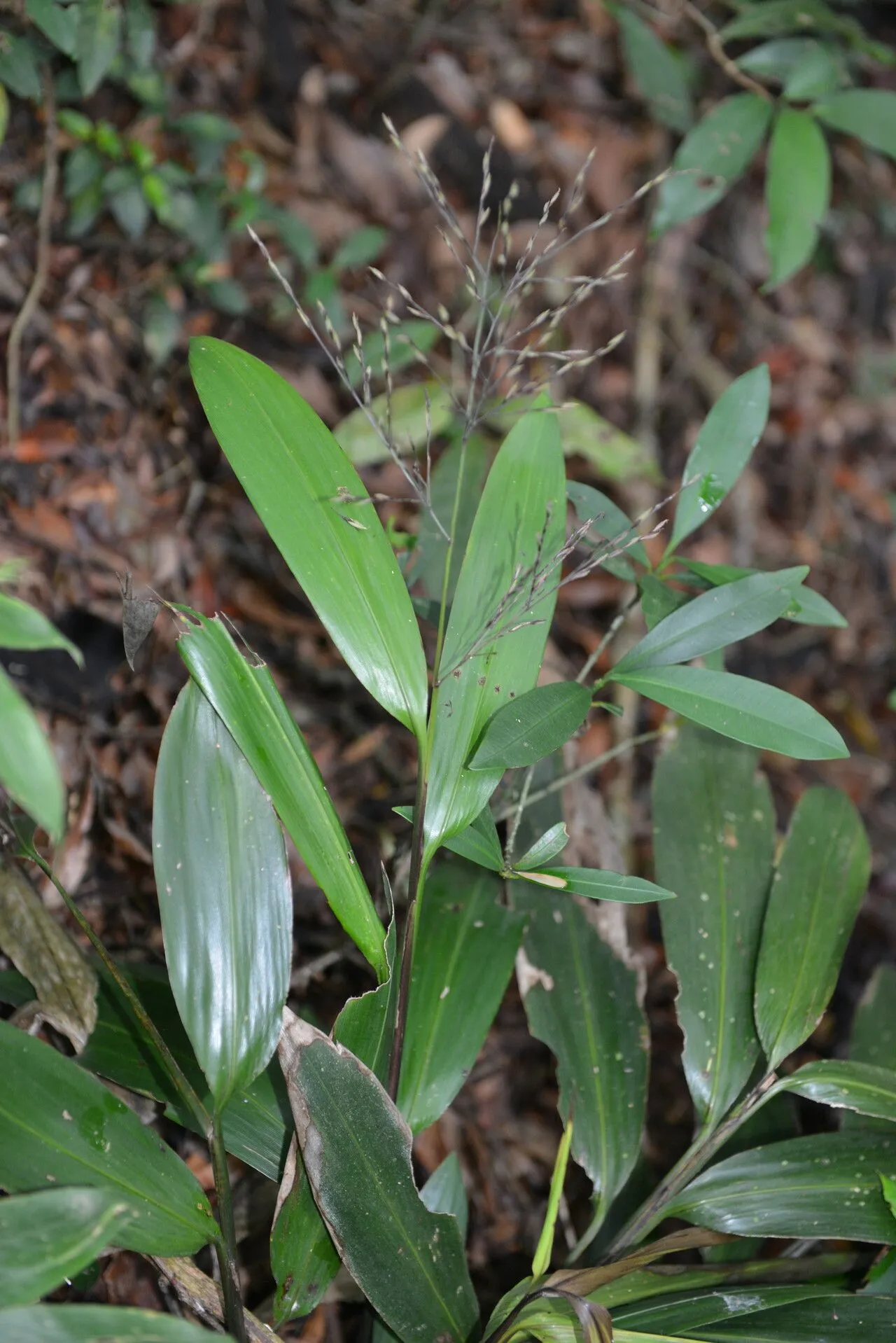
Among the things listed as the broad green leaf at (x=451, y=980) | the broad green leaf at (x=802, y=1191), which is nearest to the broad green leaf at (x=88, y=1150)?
the broad green leaf at (x=451, y=980)

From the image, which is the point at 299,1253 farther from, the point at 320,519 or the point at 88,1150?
the point at 320,519

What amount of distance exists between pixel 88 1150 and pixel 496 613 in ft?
1.86

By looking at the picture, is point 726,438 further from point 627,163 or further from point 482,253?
point 627,163

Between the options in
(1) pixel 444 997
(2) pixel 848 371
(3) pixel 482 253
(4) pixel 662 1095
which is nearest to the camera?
(1) pixel 444 997

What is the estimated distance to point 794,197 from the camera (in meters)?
1.44

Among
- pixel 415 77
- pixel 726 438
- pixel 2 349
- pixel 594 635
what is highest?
pixel 415 77

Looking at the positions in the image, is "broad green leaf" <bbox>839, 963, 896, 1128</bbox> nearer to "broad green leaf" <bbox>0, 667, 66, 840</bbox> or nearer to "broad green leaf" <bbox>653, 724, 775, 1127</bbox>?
"broad green leaf" <bbox>653, 724, 775, 1127</bbox>

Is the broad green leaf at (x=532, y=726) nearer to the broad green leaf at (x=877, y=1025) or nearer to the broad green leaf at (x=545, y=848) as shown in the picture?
the broad green leaf at (x=545, y=848)

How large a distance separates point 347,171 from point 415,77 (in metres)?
0.26

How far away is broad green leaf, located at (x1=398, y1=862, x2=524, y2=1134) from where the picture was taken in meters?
0.95

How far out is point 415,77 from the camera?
1.82 meters

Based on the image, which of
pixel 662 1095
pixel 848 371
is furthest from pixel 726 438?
pixel 848 371

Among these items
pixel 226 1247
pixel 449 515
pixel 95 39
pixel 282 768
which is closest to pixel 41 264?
pixel 95 39

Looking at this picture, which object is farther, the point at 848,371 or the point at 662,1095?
the point at 848,371
